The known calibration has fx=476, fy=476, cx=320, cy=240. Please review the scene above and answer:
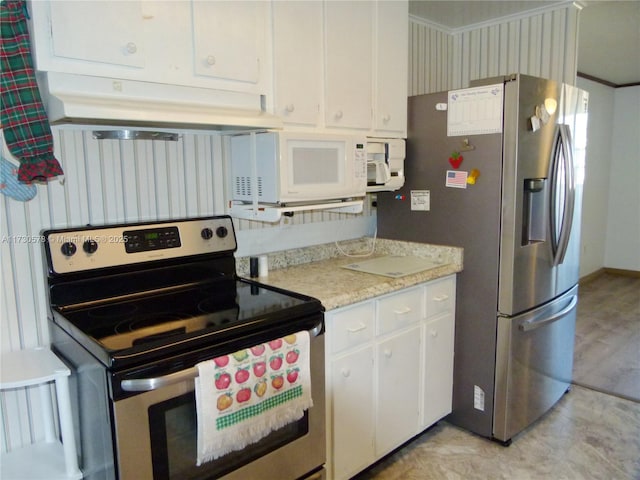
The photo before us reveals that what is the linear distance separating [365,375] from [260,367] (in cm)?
70

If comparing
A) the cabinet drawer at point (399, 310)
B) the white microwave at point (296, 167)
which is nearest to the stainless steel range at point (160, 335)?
the white microwave at point (296, 167)

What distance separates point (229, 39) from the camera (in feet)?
5.58

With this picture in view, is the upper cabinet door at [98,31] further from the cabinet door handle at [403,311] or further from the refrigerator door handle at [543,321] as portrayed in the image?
the refrigerator door handle at [543,321]

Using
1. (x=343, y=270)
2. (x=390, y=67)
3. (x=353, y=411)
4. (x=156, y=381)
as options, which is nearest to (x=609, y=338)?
(x=343, y=270)

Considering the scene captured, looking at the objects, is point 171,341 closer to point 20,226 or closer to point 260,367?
point 260,367

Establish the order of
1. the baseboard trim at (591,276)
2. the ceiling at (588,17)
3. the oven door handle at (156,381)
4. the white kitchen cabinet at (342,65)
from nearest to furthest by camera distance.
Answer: the oven door handle at (156,381)
the white kitchen cabinet at (342,65)
the ceiling at (588,17)
the baseboard trim at (591,276)

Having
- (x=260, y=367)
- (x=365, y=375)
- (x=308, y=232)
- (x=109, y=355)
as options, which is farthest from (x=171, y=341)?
(x=308, y=232)

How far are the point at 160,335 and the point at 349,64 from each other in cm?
143

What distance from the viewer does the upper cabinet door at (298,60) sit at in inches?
73.6

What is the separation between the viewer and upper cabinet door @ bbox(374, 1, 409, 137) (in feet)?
7.47

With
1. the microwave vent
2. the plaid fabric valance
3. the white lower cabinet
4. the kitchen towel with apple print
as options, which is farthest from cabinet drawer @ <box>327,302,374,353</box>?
the plaid fabric valance

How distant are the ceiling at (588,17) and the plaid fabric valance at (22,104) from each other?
2.18 m

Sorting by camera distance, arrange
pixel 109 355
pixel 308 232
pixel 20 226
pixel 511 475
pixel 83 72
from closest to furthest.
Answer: pixel 109 355 < pixel 83 72 < pixel 20 226 < pixel 511 475 < pixel 308 232

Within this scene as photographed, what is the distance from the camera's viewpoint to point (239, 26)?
5.65 feet
